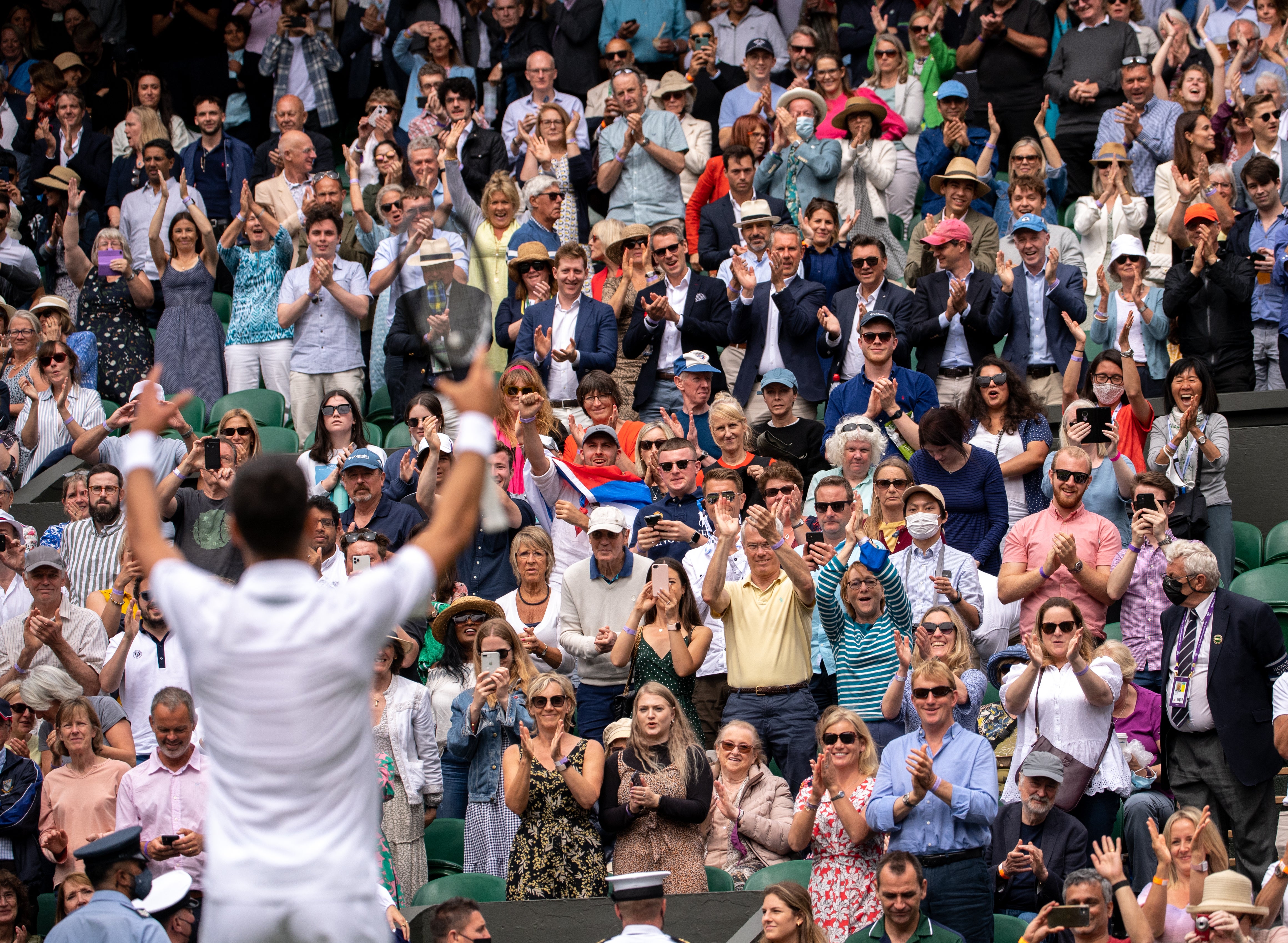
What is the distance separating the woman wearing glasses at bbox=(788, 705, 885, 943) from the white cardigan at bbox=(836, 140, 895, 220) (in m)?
6.31

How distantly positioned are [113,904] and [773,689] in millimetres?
3452

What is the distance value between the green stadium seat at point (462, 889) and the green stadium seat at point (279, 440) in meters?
4.63

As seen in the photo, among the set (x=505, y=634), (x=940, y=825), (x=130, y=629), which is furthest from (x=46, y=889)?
(x=940, y=825)

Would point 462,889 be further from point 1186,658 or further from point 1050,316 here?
point 1050,316

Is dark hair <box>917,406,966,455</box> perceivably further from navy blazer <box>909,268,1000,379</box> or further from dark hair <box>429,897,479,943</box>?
dark hair <box>429,897,479,943</box>

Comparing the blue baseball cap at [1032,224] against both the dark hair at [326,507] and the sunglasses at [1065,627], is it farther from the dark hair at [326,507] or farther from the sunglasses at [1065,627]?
the dark hair at [326,507]

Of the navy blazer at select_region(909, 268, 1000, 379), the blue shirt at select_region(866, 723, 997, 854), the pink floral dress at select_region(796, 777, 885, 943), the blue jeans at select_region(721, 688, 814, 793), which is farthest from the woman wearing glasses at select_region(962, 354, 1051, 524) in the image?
the pink floral dress at select_region(796, 777, 885, 943)

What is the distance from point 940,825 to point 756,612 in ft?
5.97

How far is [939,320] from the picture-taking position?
36.9 feet

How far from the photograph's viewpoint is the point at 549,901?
7.35m

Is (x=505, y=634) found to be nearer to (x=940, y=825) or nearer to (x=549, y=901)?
(x=549, y=901)

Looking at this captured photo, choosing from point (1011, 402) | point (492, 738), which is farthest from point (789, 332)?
point (492, 738)

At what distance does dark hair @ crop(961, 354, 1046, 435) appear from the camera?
10484 millimetres

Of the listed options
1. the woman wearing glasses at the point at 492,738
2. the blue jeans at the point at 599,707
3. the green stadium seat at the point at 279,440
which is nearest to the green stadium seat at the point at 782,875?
the woman wearing glasses at the point at 492,738
